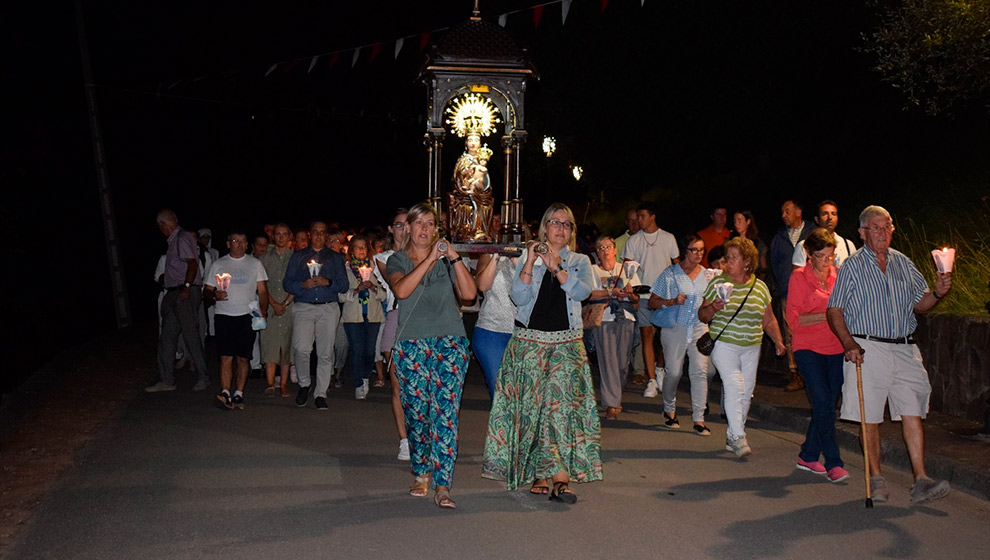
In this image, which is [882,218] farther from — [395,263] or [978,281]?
[978,281]

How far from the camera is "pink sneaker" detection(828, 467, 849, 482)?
8.06 m

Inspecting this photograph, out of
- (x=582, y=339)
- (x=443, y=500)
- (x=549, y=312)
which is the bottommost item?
(x=443, y=500)

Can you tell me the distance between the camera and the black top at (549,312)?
754cm

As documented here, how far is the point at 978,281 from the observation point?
12102 mm

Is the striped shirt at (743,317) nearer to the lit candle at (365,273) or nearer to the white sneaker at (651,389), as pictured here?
the white sneaker at (651,389)

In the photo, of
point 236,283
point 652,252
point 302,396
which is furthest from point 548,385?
point 652,252

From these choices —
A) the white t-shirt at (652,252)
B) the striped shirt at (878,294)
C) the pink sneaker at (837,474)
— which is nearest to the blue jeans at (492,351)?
the striped shirt at (878,294)

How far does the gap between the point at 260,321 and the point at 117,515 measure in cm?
461

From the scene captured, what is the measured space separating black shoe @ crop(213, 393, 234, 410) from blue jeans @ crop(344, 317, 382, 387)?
5.25ft

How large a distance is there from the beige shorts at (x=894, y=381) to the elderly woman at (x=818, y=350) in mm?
540

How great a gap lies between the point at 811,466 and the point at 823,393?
63cm

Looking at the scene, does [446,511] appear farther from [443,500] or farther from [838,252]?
[838,252]

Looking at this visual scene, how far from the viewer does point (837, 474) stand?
26.5ft

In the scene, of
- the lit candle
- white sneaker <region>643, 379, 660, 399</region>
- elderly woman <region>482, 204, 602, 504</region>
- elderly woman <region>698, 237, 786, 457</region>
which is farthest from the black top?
white sneaker <region>643, 379, 660, 399</region>
